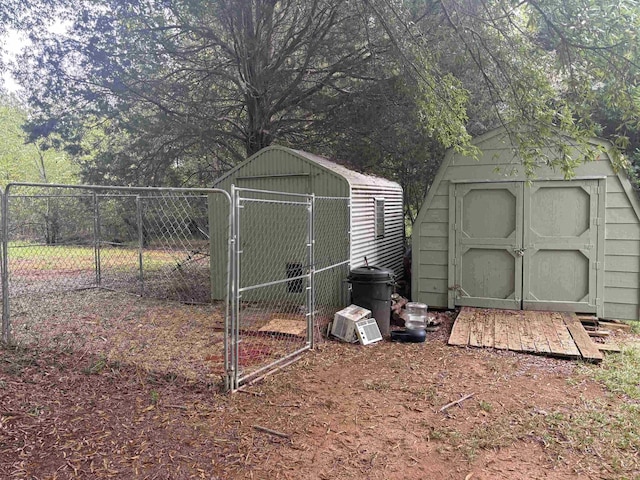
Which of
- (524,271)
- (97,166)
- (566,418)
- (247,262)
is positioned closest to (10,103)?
(97,166)

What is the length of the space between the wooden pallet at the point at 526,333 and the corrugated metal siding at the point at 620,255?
26.4 inches

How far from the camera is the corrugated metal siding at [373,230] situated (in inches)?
283

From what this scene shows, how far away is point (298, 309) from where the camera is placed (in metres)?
7.24

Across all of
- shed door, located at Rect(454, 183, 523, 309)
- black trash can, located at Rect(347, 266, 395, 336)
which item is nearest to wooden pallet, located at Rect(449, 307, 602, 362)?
shed door, located at Rect(454, 183, 523, 309)

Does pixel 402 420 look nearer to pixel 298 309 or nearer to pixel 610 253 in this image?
pixel 298 309

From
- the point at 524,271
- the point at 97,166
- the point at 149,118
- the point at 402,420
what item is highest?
the point at 149,118

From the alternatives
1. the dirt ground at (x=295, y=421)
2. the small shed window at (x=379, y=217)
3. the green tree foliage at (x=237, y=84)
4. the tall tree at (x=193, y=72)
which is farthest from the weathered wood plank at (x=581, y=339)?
the tall tree at (x=193, y=72)

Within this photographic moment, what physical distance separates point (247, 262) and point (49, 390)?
4043 millimetres

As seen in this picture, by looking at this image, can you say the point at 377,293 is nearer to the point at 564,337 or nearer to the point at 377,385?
the point at 377,385

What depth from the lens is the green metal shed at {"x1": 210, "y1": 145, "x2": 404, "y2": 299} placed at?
7016 mm

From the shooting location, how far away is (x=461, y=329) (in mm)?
6281

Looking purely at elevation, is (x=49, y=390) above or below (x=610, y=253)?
below

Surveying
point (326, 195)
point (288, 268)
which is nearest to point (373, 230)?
point (326, 195)

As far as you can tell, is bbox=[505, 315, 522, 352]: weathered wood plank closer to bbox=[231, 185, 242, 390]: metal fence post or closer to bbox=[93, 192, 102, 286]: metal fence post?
bbox=[231, 185, 242, 390]: metal fence post
